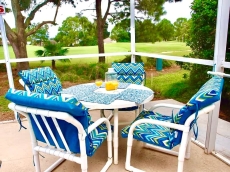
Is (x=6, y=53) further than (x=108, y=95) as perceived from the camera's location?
Yes

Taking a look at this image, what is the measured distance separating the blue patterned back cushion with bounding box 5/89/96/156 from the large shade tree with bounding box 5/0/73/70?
6.89 ft

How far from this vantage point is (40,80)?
2.39 metres

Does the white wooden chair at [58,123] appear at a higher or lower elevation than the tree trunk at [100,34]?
lower

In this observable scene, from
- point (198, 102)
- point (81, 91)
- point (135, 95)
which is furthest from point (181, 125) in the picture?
point (81, 91)

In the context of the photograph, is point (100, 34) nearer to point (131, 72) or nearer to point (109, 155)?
point (131, 72)

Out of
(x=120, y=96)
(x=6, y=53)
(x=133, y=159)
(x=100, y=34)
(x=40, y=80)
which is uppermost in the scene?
(x=100, y=34)

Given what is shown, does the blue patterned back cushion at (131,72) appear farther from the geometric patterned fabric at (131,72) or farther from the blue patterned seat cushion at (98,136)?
the blue patterned seat cushion at (98,136)

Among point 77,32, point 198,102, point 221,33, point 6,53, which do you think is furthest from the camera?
point 77,32

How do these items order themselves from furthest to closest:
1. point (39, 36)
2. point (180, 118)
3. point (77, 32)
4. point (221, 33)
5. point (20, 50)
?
point (77, 32) → point (39, 36) → point (20, 50) → point (221, 33) → point (180, 118)

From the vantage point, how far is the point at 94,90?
7.37 ft

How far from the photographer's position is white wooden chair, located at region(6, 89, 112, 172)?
1211 mm

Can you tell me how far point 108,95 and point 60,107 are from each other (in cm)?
88

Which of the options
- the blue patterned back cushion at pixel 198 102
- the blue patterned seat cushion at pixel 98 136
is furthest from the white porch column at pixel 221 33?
the blue patterned seat cushion at pixel 98 136

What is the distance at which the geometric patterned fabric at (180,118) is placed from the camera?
1316 millimetres
